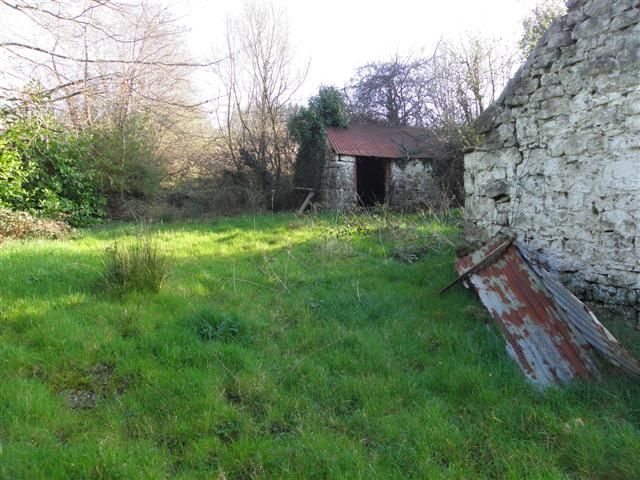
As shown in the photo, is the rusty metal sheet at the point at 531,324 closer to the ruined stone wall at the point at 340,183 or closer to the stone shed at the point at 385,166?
the stone shed at the point at 385,166

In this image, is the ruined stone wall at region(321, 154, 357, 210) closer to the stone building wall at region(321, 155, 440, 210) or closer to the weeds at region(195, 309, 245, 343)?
the stone building wall at region(321, 155, 440, 210)

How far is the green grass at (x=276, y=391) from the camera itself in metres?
2.47

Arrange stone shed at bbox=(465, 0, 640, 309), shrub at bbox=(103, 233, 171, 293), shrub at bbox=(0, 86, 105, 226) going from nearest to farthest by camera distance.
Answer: stone shed at bbox=(465, 0, 640, 309) < shrub at bbox=(103, 233, 171, 293) < shrub at bbox=(0, 86, 105, 226)

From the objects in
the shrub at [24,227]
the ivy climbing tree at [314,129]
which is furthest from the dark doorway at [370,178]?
the shrub at [24,227]

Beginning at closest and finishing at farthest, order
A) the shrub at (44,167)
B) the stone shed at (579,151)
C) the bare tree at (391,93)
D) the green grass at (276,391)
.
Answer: the green grass at (276,391) → the stone shed at (579,151) → the shrub at (44,167) → the bare tree at (391,93)

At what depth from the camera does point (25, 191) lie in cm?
1012

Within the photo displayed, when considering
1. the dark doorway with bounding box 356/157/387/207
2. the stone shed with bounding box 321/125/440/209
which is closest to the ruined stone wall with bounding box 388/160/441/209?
the stone shed with bounding box 321/125/440/209

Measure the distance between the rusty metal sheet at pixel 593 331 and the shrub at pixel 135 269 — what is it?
4.58 m

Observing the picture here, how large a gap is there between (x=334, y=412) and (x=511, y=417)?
1.32 meters

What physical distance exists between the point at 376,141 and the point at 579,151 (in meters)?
12.2

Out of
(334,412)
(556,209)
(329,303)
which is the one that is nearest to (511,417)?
(334,412)

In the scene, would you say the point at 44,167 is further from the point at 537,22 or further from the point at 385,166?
the point at 537,22

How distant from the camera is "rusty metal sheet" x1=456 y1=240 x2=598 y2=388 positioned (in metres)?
3.37

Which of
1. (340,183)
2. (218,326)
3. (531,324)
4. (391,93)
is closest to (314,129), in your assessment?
(340,183)
